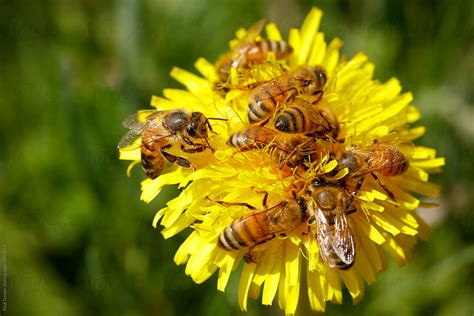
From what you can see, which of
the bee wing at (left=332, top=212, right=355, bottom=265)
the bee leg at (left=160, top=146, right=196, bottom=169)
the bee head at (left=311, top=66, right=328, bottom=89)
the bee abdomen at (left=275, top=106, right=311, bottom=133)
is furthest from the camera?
the bee head at (left=311, top=66, right=328, bottom=89)

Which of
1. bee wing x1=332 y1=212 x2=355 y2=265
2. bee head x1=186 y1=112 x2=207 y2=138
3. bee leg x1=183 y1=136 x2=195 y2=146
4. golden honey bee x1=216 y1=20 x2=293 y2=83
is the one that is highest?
golden honey bee x1=216 y1=20 x2=293 y2=83

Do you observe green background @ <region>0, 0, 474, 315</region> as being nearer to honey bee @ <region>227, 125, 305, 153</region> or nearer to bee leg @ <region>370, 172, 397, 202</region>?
bee leg @ <region>370, 172, 397, 202</region>

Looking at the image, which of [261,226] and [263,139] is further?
[263,139]

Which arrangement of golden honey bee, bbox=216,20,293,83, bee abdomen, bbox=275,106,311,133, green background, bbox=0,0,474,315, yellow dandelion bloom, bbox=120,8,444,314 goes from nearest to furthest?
1. bee abdomen, bbox=275,106,311,133
2. yellow dandelion bloom, bbox=120,8,444,314
3. golden honey bee, bbox=216,20,293,83
4. green background, bbox=0,0,474,315

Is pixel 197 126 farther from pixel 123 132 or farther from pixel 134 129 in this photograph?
pixel 123 132

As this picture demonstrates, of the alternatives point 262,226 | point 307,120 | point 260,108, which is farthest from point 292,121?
point 262,226

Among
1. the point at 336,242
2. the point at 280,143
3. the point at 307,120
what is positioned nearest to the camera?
the point at 336,242

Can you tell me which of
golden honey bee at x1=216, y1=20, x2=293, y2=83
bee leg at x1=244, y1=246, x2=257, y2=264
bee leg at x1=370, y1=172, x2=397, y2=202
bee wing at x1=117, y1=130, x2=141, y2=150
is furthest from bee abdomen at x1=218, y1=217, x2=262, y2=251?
golden honey bee at x1=216, y1=20, x2=293, y2=83
